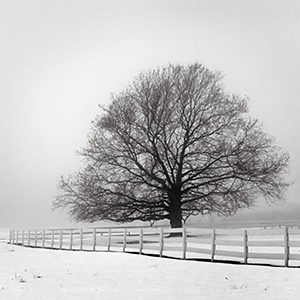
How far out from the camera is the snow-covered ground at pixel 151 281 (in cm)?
1013

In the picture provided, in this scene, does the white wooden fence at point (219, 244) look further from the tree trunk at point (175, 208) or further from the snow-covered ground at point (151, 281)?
the tree trunk at point (175, 208)

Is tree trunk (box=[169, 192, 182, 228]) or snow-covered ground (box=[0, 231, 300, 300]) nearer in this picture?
snow-covered ground (box=[0, 231, 300, 300])

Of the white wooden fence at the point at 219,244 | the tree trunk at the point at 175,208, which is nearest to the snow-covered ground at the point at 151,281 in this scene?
the white wooden fence at the point at 219,244

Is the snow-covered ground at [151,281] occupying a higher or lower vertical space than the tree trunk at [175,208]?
lower

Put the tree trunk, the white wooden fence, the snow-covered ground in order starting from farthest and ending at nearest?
1. the tree trunk
2. the white wooden fence
3. the snow-covered ground

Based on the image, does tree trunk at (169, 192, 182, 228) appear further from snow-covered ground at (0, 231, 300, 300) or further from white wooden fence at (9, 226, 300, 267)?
snow-covered ground at (0, 231, 300, 300)

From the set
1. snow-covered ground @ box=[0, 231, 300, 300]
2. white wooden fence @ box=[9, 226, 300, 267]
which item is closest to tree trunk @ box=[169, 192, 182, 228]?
white wooden fence @ box=[9, 226, 300, 267]

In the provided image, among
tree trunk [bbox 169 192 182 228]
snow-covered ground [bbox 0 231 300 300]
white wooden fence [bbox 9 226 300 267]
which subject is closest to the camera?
snow-covered ground [bbox 0 231 300 300]

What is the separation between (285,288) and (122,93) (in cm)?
1951

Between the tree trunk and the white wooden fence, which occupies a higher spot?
the tree trunk

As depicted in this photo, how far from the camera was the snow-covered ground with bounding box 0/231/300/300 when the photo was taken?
10.1 m

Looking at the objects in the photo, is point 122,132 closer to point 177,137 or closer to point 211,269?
point 177,137

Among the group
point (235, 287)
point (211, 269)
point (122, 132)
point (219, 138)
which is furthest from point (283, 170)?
point (235, 287)

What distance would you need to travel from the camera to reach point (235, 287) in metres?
10.8
